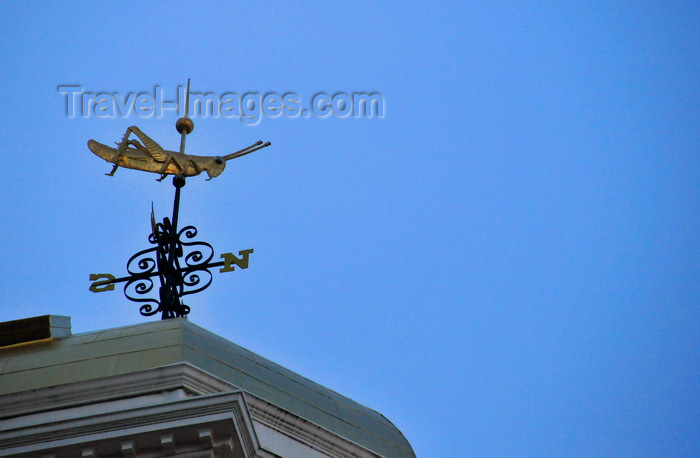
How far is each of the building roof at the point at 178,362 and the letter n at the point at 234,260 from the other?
1.18 m

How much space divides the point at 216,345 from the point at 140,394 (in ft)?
8.05

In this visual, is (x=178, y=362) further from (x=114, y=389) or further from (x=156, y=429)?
(x=156, y=429)

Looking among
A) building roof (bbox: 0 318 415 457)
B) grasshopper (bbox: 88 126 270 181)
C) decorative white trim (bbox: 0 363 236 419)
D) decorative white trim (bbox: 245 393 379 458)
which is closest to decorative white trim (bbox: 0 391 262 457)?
decorative white trim (bbox: 0 363 236 419)

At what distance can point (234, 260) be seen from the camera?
73.2 feet

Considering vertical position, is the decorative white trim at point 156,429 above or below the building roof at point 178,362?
below

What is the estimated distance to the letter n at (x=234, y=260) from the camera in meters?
22.2

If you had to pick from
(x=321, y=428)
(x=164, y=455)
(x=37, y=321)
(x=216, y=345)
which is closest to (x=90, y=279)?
(x=37, y=321)

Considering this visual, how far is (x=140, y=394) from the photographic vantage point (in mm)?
19078

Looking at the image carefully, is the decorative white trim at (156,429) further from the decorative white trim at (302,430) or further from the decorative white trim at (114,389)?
the decorative white trim at (302,430)

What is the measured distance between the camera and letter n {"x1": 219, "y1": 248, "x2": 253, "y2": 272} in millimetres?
22203

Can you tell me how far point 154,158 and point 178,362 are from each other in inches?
188

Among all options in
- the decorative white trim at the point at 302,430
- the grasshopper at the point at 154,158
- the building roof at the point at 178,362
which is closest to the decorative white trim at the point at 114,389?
the building roof at the point at 178,362

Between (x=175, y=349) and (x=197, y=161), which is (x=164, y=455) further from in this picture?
(x=197, y=161)

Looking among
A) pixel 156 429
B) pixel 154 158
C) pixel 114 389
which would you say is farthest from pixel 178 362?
pixel 154 158
